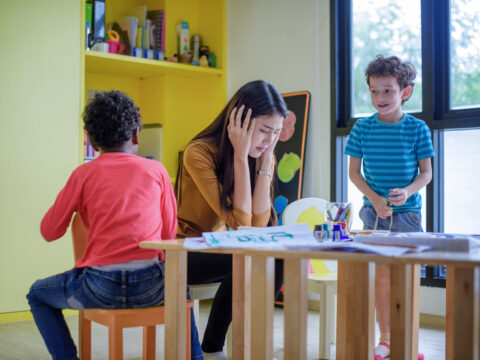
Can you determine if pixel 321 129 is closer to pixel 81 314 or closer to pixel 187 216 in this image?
pixel 187 216

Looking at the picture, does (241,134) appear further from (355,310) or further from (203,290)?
(355,310)

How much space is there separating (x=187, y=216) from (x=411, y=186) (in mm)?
904

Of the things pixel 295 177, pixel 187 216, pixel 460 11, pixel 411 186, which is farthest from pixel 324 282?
Answer: pixel 460 11

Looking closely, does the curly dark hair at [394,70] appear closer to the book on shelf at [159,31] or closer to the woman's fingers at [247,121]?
the woman's fingers at [247,121]

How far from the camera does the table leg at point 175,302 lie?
1.61 meters

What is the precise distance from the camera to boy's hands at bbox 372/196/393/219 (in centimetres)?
242

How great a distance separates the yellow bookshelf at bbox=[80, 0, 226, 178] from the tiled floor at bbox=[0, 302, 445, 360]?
1.38 m

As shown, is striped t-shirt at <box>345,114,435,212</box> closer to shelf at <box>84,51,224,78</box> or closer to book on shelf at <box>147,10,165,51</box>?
shelf at <box>84,51,224,78</box>

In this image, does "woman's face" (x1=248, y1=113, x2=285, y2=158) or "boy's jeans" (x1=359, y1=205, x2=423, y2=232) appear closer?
"woman's face" (x1=248, y1=113, x2=285, y2=158)

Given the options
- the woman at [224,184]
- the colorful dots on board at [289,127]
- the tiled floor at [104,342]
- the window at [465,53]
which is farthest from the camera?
the colorful dots on board at [289,127]

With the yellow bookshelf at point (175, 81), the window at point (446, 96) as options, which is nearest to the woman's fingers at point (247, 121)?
the window at point (446, 96)

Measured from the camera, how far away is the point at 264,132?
2.17m

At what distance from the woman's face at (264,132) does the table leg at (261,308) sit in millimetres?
771

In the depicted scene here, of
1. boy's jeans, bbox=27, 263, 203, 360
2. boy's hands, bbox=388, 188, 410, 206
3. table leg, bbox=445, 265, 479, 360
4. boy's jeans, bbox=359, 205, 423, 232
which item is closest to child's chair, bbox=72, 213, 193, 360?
boy's jeans, bbox=27, 263, 203, 360
